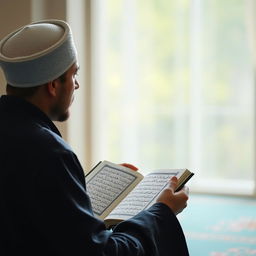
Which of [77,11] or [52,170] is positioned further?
[77,11]

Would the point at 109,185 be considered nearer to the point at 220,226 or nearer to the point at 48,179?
the point at 48,179

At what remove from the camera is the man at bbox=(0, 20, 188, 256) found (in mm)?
1213

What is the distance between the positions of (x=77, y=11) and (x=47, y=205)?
10.7 ft

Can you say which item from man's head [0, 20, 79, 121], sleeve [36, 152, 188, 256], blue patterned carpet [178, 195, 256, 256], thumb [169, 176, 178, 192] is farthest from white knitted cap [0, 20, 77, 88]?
blue patterned carpet [178, 195, 256, 256]

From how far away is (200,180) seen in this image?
4688 millimetres

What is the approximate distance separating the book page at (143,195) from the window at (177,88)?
115 inches

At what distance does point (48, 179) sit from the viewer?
1209 mm

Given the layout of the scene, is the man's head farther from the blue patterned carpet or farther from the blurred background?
the blurred background

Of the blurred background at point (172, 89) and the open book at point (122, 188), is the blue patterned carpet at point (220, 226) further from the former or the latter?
the open book at point (122, 188)

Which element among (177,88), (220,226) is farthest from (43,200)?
(177,88)

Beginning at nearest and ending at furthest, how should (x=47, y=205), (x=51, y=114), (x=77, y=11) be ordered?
(x=47, y=205), (x=51, y=114), (x=77, y=11)

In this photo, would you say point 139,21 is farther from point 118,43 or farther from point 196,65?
point 196,65

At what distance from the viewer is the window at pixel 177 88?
4.59 meters

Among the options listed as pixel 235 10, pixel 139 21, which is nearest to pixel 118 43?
pixel 139 21
